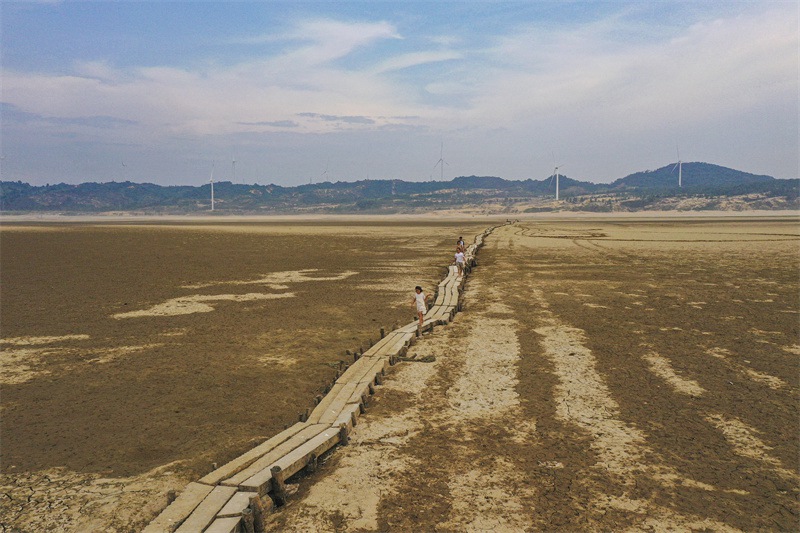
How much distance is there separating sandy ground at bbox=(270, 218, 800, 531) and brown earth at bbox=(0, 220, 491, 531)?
1.90 m

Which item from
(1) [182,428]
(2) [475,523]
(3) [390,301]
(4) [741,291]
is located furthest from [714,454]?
(4) [741,291]

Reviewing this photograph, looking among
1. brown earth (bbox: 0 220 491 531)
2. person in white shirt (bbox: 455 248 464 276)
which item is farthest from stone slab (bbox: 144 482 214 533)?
person in white shirt (bbox: 455 248 464 276)

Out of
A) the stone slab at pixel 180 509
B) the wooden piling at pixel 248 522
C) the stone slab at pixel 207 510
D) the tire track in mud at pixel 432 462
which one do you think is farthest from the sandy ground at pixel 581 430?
the stone slab at pixel 180 509

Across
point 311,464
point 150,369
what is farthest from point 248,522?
point 150,369

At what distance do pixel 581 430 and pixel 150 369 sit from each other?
816 centimetres

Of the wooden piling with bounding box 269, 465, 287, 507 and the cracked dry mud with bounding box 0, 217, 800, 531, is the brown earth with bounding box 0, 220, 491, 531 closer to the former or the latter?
the cracked dry mud with bounding box 0, 217, 800, 531

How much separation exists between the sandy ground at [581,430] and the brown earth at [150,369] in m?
1.90

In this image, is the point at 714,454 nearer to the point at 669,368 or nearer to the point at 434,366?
the point at 669,368

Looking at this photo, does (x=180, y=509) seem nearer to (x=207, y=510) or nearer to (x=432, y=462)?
(x=207, y=510)

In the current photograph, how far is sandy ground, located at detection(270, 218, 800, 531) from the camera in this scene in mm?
5391

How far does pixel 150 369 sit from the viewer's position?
10406 mm

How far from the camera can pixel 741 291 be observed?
1745 cm

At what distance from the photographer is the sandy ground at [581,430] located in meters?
5.39

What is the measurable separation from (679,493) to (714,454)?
3.98 ft
